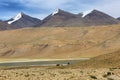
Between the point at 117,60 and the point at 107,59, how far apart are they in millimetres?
2982

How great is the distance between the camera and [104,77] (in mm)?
37688

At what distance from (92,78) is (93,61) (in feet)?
107

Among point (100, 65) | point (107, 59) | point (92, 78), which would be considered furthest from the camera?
point (107, 59)

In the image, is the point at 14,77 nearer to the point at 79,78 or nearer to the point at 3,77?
the point at 3,77

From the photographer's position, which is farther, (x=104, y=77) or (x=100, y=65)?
(x=100, y=65)

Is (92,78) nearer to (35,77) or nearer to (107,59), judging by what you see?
(35,77)

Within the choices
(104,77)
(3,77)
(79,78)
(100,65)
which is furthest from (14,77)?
(100,65)

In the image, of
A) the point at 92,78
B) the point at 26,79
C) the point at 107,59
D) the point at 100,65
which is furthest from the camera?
the point at 107,59

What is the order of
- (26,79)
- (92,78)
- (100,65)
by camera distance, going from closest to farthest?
(26,79) < (92,78) < (100,65)

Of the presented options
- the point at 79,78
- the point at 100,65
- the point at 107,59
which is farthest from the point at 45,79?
the point at 107,59

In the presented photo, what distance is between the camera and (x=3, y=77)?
33844mm

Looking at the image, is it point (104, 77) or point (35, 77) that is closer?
point (35, 77)

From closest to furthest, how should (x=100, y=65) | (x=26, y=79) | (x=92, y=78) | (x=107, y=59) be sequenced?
(x=26, y=79)
(x=92, y=78)
(x=100, y=65)
(x=107, y=59)

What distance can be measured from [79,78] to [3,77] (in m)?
7.17
